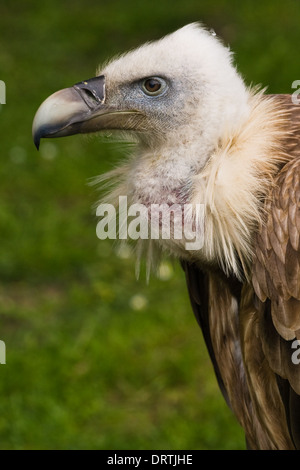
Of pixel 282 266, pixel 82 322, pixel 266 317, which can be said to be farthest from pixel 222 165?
pixel 82 322

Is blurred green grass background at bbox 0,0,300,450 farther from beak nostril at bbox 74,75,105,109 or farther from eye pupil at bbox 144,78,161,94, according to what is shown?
eye pupil at bbox 144,78,161,94

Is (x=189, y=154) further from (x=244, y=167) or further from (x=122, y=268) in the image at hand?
(x=122, y=268)

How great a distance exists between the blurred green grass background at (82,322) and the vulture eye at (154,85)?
29 cm

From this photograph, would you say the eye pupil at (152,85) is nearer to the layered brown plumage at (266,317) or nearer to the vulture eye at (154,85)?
the vulture eye at (154,85)

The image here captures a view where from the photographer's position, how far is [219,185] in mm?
2289

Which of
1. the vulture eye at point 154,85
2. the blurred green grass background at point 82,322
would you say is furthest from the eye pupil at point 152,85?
the blurred green grass background at point 82,322

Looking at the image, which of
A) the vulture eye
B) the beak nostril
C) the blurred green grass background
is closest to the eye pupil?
the vulture eye

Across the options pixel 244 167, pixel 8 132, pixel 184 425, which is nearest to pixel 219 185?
pixel 244 167

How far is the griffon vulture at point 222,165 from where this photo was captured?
7.52 ft

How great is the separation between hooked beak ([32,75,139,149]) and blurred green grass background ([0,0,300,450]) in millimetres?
160

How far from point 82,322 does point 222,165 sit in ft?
8.11

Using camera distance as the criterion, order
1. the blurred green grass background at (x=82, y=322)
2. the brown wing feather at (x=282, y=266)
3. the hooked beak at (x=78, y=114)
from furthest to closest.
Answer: the blurred green grass background at (x=82, y=322) → the hooked beak at (x=78, y=114) → the brown wing feather at (x=282, y=266)

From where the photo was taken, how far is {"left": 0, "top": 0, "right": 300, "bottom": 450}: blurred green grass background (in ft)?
13.1

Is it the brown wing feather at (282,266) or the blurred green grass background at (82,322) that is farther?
the blurred green grass background at (82,322)
